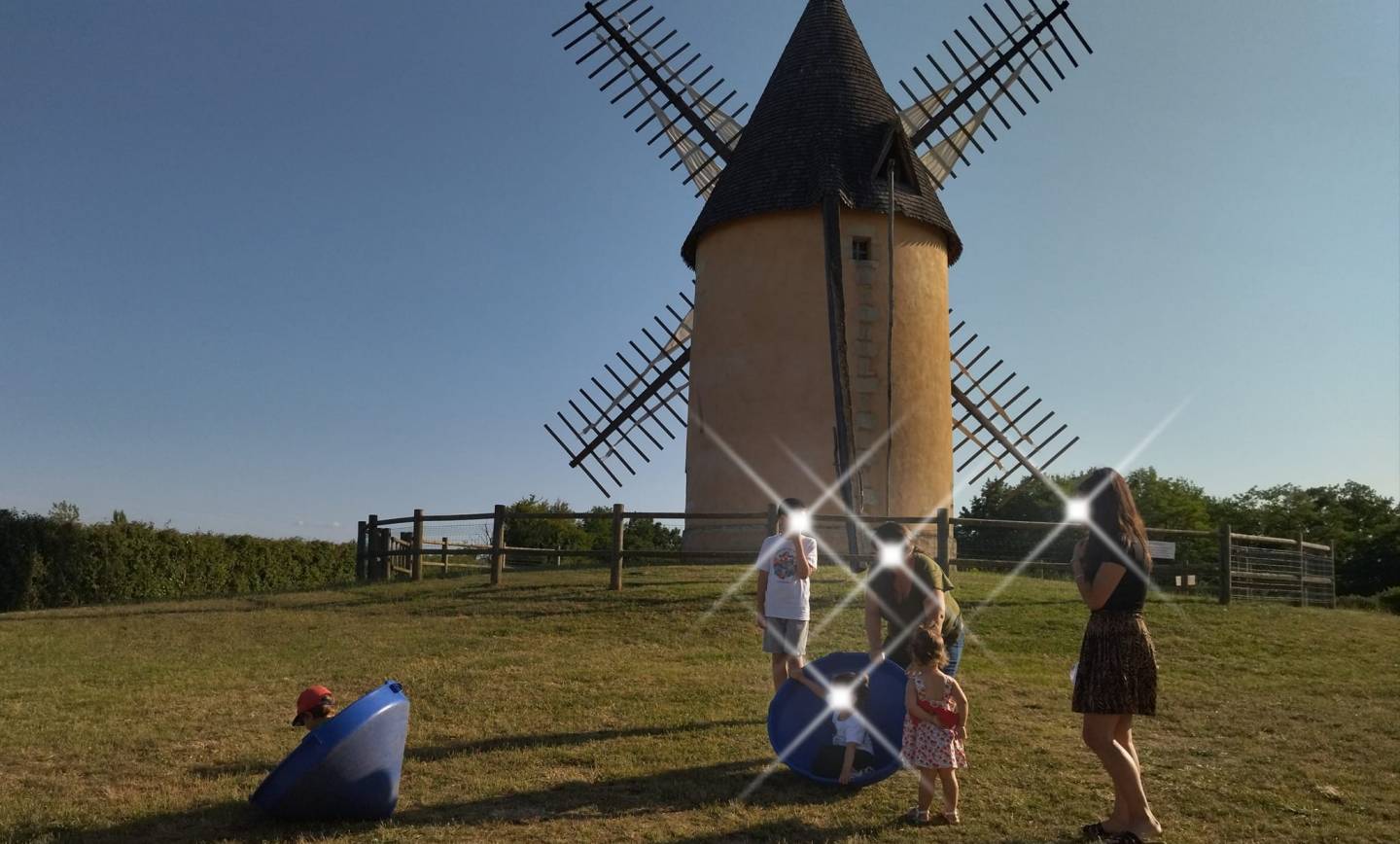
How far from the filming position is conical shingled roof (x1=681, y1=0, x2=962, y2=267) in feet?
55.5

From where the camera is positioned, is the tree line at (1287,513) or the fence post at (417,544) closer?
the fence post at (417,544)

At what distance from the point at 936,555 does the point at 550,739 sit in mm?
8315

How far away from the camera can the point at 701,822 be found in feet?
17.4

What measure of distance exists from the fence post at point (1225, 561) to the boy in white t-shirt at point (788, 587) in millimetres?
10217

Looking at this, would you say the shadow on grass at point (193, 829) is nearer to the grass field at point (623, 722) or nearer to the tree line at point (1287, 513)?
the grass field at point (623, 722)

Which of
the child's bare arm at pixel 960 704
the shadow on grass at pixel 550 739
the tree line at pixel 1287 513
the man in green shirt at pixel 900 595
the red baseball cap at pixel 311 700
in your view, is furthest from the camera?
the tree line at pixel 1287 513

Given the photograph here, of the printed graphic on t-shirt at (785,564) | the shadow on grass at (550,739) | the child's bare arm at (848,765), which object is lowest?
the shadow on grass at (550,739)

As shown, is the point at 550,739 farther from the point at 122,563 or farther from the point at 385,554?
the point at 122,563

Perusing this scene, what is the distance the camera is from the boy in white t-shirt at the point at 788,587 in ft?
22.0

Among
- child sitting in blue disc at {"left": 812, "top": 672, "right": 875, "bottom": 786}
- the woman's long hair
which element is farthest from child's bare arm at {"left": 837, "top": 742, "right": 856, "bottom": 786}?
the woman's long hair

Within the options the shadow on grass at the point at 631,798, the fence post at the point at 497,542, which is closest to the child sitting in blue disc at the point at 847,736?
the shadow on grass at the point at 631,798

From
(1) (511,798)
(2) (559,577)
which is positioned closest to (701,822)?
(1) (511,798)

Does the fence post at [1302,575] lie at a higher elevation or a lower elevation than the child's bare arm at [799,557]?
lower

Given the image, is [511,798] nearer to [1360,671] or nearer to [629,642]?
[629,642]
